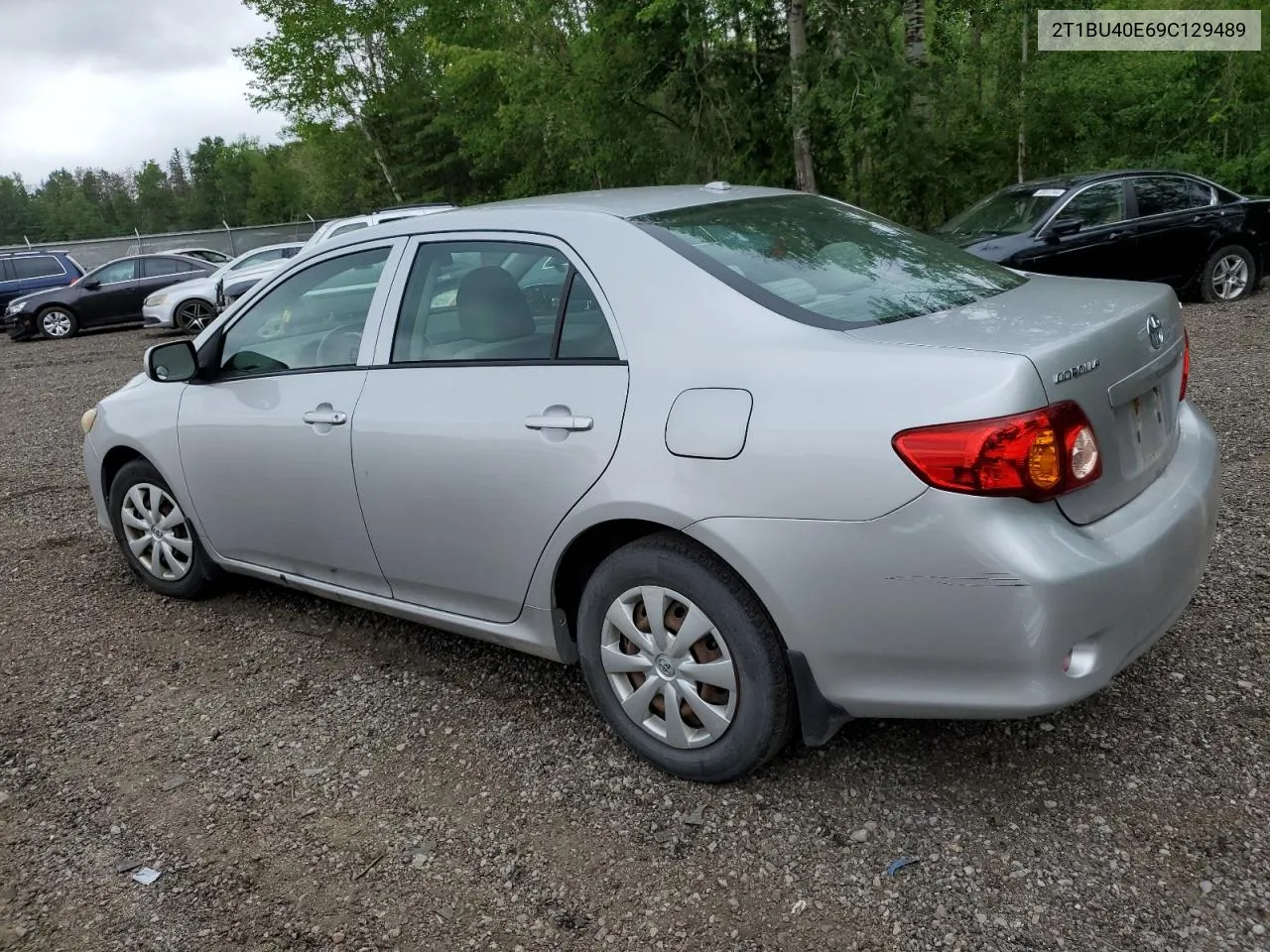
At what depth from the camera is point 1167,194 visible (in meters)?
10.8

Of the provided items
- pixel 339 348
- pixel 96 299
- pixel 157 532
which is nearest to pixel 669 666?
pixel 339 348

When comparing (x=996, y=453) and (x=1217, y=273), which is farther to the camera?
(x=1217, y=273)

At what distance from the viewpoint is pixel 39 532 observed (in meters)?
6.25

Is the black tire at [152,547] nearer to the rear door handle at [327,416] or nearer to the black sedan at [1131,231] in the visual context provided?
the rear door handle at [327,416]

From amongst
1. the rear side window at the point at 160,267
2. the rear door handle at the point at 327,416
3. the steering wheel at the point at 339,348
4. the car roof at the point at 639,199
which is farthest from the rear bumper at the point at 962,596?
the rear side window at the point at 160,267

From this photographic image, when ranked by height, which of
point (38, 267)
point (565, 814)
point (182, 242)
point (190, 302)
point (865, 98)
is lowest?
point (565, 814)

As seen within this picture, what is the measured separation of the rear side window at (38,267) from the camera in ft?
70.9

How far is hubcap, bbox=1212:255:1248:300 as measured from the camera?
1111 centimetres

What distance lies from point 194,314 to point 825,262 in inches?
648

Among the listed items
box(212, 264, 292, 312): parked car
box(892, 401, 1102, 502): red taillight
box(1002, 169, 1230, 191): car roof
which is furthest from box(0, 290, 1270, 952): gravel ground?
box(212, 264, 292, 312): parked car

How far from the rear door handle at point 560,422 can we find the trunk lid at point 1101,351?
75cm

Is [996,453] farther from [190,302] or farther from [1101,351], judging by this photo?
[190,302]

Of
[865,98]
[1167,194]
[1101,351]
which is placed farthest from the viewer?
[865,98]

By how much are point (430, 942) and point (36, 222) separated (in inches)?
4210
